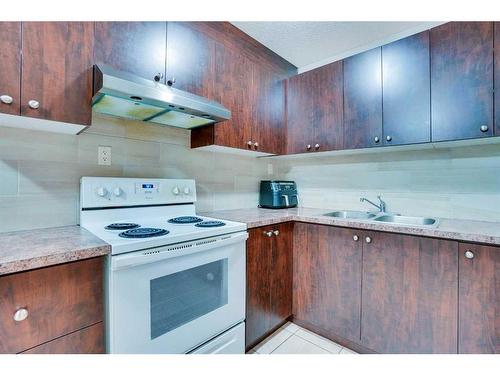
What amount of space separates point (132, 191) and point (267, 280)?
41.3 inches

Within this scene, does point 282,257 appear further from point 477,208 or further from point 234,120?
point 477,208

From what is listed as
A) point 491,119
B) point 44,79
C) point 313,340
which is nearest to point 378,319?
point 313,340

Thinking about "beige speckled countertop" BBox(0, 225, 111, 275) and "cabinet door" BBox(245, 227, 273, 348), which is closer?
"beige speckled countertop" BBox(0, 225, 111, 275)

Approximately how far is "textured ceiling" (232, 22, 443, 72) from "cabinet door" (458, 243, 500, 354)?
1.67 meters

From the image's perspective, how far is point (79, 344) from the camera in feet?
3.14

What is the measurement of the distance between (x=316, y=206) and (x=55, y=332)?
6.83 feet

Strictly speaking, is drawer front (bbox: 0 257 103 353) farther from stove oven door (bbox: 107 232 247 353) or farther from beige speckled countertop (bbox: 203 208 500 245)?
beige speckled countertop (bbox: 203 208 500 245)

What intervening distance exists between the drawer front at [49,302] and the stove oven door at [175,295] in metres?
0.07

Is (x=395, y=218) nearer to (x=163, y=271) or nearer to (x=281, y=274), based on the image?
(x=281, y=274)

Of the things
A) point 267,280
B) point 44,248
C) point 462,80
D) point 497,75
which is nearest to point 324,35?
point 462,80

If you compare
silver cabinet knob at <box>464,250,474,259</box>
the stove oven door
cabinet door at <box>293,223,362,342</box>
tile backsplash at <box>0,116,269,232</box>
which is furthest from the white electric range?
silver cabinet knob at <box>464,250,474,259</box>

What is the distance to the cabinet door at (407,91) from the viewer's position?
1601 mm

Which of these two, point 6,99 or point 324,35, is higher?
point 324,35

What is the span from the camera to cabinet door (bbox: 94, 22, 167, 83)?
1.25 meters
